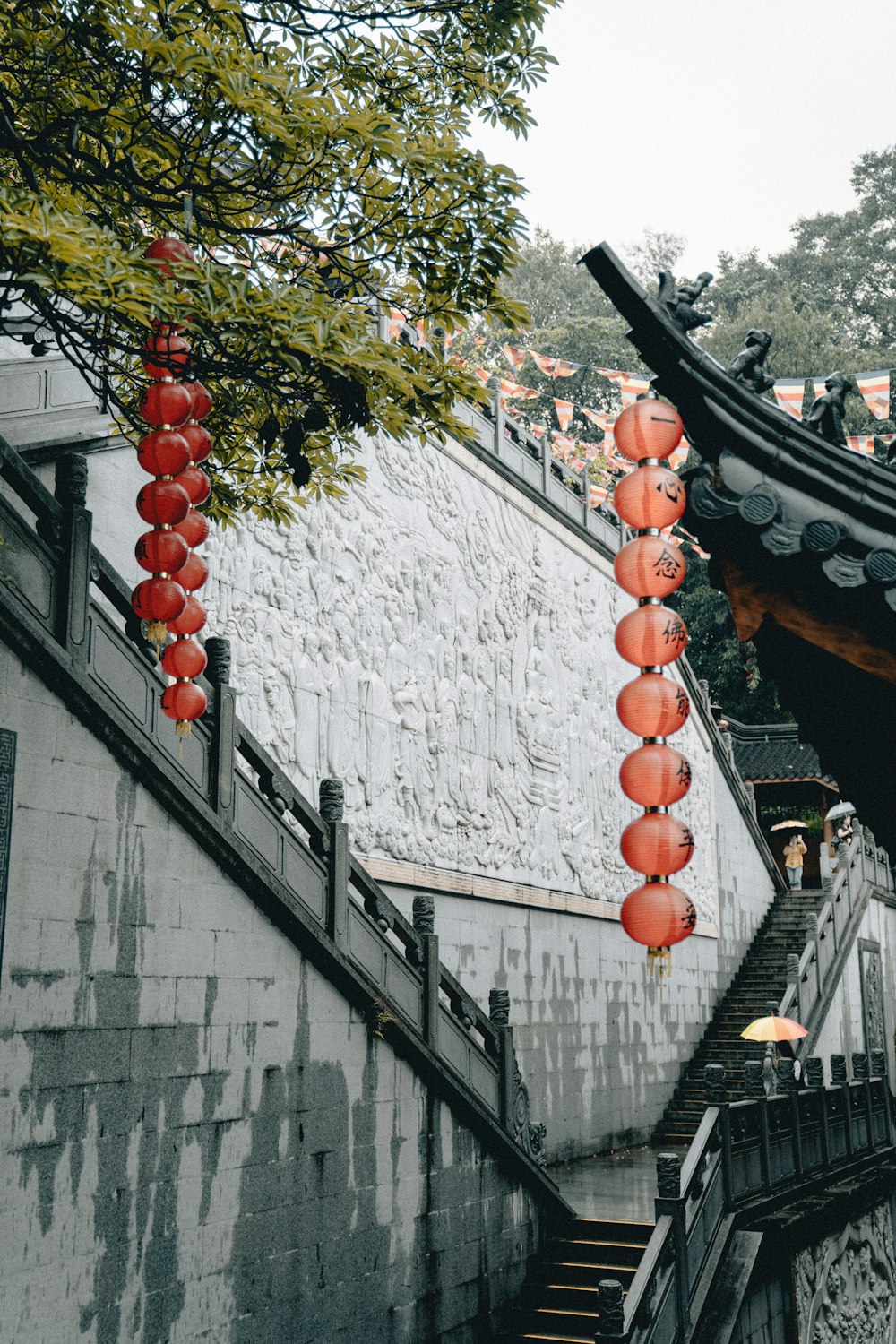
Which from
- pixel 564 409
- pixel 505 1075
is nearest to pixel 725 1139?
pixel 505 1075

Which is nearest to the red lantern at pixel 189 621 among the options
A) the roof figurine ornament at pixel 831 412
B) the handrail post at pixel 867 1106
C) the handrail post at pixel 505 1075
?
the roof figurine ornament at pixel 831 412

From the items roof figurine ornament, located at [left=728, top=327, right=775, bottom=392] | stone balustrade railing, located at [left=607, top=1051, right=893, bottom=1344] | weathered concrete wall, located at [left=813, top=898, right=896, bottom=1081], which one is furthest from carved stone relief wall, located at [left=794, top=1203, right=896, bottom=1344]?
roof figurine ornament, located at [left=728, top=327, right=775, bottom=392]

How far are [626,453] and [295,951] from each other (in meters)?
3.72

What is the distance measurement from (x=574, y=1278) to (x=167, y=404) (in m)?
7.07

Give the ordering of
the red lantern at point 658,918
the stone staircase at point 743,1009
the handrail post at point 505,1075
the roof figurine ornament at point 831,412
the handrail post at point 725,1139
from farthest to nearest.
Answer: the stone staircase at point 743,1009
the handrail post at point 505,1075
the handrail post at point 725,1139
the red lantern at point 658,918
the roof figurine ornament at point 831,412

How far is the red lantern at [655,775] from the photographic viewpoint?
5289mm

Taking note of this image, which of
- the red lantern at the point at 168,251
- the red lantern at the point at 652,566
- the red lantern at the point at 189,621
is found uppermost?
the red lantern at the point at 168,251

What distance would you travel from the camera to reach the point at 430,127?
6.73 m

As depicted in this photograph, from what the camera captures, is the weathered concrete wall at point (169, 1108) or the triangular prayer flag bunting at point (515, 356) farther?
the triangular prayer flag bunting at point (515, 356)

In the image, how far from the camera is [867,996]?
19156 millimetres

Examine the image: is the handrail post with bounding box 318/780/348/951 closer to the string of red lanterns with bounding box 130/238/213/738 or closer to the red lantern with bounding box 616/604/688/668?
the string of red lanterns with bounding box 130/238/213/738

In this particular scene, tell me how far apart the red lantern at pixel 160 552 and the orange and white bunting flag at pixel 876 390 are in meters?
11.1

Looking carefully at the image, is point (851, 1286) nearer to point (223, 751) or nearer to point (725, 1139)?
point (725, 1139)

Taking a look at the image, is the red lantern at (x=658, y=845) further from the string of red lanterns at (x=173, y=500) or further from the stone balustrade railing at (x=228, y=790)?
the stone balustrade railing at (x=228, y=790)
